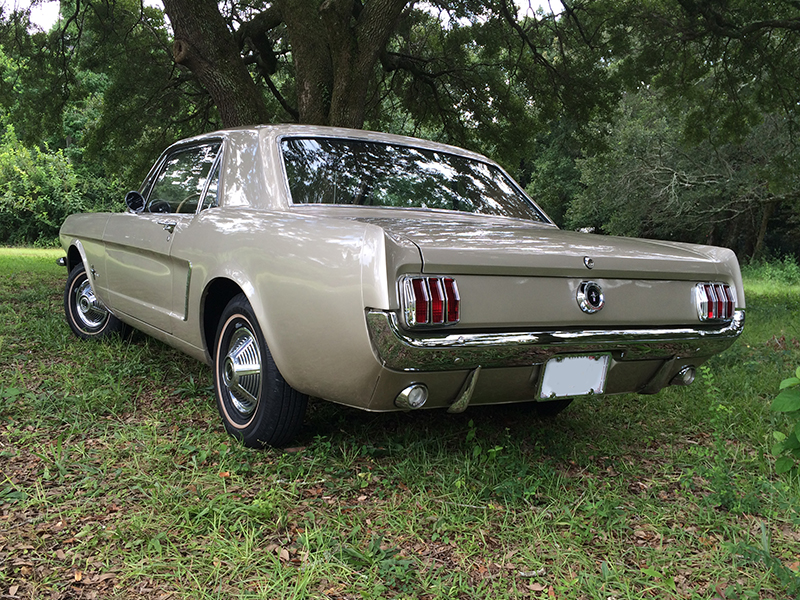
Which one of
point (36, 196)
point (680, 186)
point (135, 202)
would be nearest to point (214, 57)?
point (135, 202)

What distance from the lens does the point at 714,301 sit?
2.76 metres

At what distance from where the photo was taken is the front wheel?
273 centimetres

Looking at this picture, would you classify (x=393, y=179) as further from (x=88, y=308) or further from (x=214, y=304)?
(x=88, y=308)

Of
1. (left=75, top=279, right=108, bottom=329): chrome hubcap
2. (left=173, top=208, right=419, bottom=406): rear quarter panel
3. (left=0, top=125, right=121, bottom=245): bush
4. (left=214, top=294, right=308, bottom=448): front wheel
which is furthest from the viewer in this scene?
(left=0, top=125, right=121, bottom=245): bush

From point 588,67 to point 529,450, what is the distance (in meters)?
8.46

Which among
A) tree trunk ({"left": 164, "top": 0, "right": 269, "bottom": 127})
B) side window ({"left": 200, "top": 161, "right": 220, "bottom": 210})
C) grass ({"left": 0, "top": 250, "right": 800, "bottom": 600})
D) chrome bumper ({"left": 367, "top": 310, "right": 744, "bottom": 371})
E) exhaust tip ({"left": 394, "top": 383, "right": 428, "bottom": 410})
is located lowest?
grass ({"left": 0, "top": 250, "right": 800, "bottom": 600})

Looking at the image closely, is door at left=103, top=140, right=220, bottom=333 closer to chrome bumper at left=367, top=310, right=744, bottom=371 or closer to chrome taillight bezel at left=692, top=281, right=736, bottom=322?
chrome bumper at left=367, top=310, right=744, bottom=371

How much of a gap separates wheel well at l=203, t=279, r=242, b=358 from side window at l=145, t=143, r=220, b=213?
623 mm

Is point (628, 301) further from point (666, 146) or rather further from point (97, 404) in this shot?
point (666, 146)

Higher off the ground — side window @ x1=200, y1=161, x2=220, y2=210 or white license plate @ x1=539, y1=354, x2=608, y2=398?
side window @ x1=200, y1=161, x2=220, y2=210

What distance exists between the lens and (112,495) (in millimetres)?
2537

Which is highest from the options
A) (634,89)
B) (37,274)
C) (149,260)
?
(634,89)

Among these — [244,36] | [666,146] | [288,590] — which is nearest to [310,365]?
[288,590]

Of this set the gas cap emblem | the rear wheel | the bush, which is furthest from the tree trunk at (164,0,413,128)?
the bush
